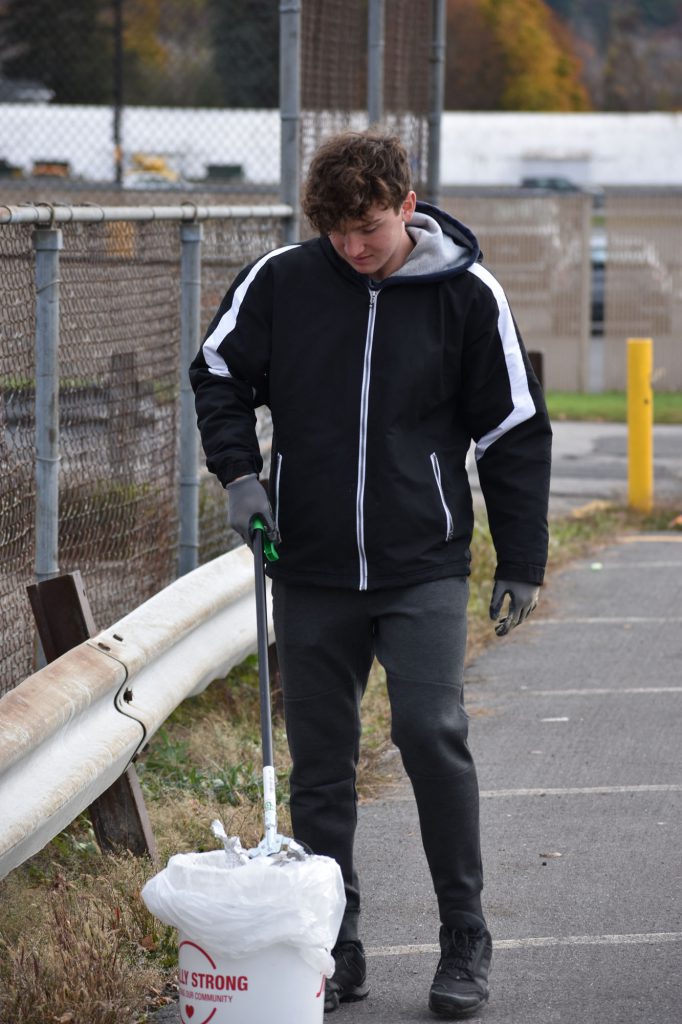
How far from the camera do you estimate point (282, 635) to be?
3998 millimetres

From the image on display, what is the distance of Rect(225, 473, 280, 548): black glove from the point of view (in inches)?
150

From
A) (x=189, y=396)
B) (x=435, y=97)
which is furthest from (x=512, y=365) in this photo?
(x=435, y=97)

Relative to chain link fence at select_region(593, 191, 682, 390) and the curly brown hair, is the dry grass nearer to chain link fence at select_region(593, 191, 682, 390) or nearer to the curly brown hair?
the curly brown hair

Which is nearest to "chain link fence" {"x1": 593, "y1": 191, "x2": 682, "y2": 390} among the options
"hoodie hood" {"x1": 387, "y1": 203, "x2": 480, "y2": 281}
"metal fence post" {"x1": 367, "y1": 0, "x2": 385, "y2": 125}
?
"metal fence post" {"x1": 367, "y1": 0, "x2": 385, "y2": 125}

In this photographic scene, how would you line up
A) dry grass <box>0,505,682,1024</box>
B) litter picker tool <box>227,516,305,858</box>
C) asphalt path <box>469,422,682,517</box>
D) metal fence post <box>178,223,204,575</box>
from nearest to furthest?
litter picker tool <box>227,516,305,858</box> < dry grass <box>0,505,682,1024</box> < metal fence post <box>178,223,204,575</box> < asphalt path <box>469,422,682,517</box>

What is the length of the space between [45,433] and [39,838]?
1604 millimetres

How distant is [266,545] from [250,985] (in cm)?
103

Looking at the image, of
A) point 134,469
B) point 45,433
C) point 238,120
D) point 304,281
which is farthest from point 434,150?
point 238,120

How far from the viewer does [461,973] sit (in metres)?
3.89

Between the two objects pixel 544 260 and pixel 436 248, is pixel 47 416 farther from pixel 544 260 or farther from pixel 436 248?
pixel 544 260

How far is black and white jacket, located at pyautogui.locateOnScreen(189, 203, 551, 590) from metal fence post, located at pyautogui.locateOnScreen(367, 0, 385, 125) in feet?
16.6

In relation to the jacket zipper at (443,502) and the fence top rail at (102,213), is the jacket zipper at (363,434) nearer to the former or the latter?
the jacket zipper at (443,502)

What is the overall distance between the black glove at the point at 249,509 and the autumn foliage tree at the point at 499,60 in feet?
227

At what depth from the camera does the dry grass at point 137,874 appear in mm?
3801
